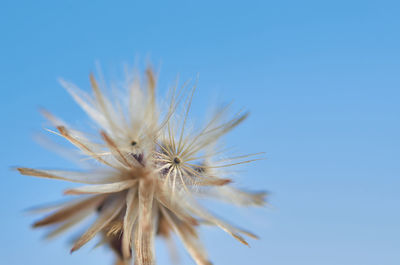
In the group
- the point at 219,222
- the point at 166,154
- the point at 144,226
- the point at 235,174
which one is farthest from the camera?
the point at 235,174

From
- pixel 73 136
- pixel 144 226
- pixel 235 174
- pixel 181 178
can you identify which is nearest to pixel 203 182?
pixel 181 178

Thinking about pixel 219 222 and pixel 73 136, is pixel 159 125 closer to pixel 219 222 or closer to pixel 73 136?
pixel 73 136

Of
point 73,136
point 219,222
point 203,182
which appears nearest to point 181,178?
point 203,182

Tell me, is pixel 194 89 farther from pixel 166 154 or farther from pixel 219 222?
pixel 219 222

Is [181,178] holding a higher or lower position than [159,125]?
lower

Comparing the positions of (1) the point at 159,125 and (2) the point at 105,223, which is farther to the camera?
(1) the point at 159,125

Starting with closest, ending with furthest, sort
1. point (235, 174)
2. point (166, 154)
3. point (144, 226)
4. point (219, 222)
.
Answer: point (144, 226) → point (219, 222) → point (166, 154) → point (235, 174)

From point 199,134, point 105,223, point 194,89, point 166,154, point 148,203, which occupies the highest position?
point 194,89
